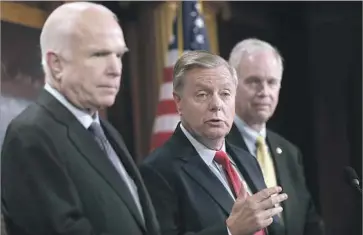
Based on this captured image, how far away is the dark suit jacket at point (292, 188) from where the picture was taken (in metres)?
2.19

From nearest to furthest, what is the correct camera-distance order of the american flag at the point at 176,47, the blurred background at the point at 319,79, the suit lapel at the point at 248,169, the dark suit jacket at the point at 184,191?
the dark suit jacket at the point at 184,191 → the suit lapel at the point at 248,169 → the american flag at the point at 176,47 → the blurred background at the point at 319,79

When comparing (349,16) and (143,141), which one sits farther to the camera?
(349,16)

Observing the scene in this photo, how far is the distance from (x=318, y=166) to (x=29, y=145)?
2751 mm

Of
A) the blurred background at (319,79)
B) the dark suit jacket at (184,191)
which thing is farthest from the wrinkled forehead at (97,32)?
the blurred background at (319,79)

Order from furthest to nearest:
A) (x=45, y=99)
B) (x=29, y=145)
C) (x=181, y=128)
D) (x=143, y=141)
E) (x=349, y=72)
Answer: (x=349, y=72), (x=143, y=141), (x=181, y=128), (x=45, y=99), (x=29, y=145)

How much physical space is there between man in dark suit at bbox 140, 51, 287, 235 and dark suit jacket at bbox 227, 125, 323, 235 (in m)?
0.39

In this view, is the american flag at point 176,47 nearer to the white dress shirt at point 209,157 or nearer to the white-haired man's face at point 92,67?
the white dress shirt at point 209,157

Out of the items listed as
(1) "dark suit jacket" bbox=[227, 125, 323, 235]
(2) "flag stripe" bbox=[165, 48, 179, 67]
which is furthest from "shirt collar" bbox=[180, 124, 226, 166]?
(2) "flag stripe" bbox=[165, 48, 179, 67]

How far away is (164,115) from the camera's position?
2.99m

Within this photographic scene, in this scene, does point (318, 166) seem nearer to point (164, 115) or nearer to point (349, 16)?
point (349, 16)

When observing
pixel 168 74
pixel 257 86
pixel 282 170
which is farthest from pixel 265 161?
pixel 168 74

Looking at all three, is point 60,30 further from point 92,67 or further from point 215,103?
point 215,103

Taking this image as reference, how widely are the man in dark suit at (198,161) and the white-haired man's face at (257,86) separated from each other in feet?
1.73

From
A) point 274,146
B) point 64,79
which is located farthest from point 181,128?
point 274,146
